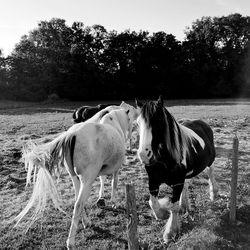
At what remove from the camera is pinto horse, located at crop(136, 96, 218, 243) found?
12.5 feet

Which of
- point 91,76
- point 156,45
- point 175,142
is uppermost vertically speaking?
point 156,45

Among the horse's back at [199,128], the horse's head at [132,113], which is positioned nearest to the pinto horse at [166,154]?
the horse's back at [199,128]

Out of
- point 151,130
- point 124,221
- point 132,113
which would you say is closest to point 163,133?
point 151,130

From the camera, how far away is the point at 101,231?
14.7 ft

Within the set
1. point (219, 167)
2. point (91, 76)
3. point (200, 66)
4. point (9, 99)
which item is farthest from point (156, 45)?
point (219, 167)

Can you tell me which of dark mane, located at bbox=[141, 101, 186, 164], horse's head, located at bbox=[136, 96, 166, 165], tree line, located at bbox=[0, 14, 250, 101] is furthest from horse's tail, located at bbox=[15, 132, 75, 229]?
tree line, located at bbox=[0, 14, 250, 101]

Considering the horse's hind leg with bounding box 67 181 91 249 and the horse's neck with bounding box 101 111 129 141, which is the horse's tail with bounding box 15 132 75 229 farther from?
the horse's neck with bounding box 101 111 129 141

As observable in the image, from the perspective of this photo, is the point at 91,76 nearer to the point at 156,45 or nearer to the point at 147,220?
the point at 156,45

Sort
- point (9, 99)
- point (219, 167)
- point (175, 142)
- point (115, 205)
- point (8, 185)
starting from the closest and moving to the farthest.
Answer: point (175, 142) → point (115, 205) → point (8, 185) → point (219, 167) → point (9, 99)

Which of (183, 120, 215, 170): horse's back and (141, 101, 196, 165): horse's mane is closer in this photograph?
(141, 101, 196, 165): horse's mane

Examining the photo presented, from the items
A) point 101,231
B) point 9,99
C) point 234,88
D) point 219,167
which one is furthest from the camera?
point 234,88

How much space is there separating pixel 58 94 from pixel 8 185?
33.1 meters

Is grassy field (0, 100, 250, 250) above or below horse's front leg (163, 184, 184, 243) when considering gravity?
below

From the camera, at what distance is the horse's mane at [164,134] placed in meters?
3.83
